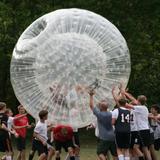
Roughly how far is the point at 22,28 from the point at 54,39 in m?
11.8

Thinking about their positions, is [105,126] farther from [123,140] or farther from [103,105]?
[103,105]

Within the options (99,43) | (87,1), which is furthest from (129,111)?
(87,1)

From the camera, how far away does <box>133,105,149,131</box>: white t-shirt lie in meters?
14.6

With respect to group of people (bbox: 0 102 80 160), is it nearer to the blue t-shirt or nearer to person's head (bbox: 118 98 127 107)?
the blue t-shirt

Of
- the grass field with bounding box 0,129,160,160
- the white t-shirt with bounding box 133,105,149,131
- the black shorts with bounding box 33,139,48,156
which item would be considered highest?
the white t-shirt with bounding box 133,105,149,131

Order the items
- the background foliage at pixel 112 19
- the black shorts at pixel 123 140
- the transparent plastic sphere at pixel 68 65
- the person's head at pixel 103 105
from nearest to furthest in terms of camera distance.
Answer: the transparent plastic sphere at pixel 68 65 < the person's head at pixel 103 105 < the black shorts at pixel 123 140 < the background foliage at pixel 112 19

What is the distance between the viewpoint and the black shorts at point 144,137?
14664mm

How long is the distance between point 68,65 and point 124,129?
1.96 m

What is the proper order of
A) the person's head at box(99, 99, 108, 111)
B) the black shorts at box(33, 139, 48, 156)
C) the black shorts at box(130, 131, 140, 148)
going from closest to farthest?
the person's head at box(99, 99, 108, 111) → the black shorts at box(130, 131, 140, 148) → the black shorts at box(33, 139, 48, 156)

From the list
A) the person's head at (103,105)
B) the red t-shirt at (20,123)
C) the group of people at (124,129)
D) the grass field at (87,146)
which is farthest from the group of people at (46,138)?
the grass field at (87,146)

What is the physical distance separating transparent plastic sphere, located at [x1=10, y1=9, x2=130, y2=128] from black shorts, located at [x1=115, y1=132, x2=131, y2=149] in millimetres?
695

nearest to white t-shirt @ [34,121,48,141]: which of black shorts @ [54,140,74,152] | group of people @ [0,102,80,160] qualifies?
group of people @ [0,102,80,160]

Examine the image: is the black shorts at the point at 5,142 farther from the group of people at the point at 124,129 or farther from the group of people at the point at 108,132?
the group of people at the point at 124,129

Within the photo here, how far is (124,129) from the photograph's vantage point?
1381cm
